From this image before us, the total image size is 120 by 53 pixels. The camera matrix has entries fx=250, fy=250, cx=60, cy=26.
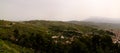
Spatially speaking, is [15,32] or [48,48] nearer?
[48,48]

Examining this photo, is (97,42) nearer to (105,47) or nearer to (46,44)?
(105,47)

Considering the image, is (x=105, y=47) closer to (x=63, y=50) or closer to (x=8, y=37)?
(x=63, y=50)

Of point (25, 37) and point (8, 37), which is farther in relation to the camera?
Answer: point (25, 37)

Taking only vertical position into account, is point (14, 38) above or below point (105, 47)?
above

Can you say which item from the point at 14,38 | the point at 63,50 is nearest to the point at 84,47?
the point at 63,50

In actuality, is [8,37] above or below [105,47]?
above

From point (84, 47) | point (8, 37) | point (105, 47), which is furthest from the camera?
point (105, 47)

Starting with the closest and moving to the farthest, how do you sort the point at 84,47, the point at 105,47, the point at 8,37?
the point at 8,37
the point at 84,47
the point at 105,47

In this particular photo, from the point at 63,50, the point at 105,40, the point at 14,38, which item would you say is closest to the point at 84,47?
the point at 63,50
